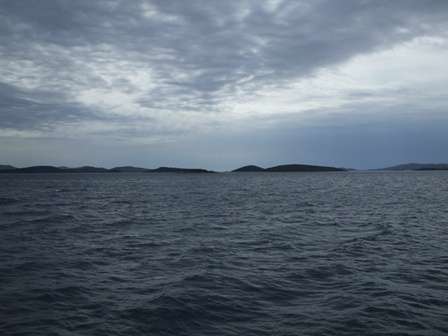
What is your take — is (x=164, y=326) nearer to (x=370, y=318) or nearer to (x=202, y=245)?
(x=370, y=318)

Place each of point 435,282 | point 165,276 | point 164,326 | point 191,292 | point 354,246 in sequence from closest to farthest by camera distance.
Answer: point 164,326
point 191,292
point 435,282
point 165,276
point 354,246

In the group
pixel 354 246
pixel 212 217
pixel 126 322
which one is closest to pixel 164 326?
pixel 126 322

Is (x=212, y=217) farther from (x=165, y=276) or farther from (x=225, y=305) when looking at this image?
(x=225, y=305)

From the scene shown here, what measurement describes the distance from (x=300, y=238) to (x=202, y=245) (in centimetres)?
745

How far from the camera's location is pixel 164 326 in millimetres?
11500

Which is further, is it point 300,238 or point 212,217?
point 212,217

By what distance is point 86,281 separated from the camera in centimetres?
1617

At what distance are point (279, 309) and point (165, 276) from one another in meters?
6.23

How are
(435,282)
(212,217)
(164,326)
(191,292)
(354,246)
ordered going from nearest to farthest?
(164,326) → (191,292) → (435,282) → (354,246) → (212,217)

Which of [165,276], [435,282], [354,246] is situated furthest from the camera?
[354,246]

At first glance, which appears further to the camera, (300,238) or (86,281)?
(300,238)

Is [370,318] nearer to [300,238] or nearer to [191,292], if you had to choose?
[191,292]

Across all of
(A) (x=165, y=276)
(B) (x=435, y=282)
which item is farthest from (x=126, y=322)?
(B) (x=435, y=282)

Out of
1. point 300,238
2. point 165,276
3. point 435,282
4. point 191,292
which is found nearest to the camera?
point 191,292
